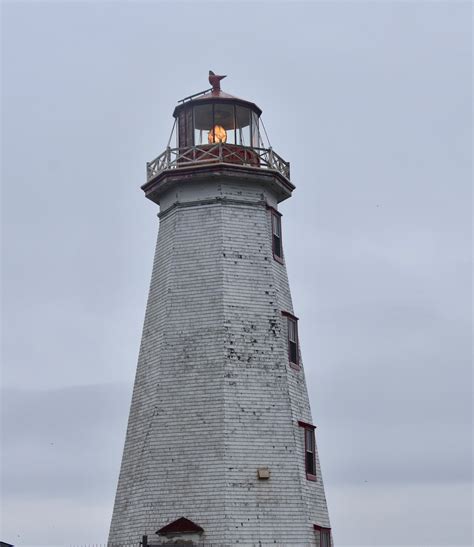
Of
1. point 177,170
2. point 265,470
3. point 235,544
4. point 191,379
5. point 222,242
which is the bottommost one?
point 235,544

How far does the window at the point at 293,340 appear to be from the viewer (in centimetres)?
3888

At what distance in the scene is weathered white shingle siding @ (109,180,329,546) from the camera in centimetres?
3556

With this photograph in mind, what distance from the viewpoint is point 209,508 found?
35219 mm

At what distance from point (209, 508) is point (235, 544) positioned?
1.41 metres

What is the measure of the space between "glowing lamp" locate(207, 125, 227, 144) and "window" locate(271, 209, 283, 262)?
3.39 metres

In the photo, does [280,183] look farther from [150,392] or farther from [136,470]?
[136,470]

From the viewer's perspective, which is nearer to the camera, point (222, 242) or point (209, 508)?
point (209, 508)

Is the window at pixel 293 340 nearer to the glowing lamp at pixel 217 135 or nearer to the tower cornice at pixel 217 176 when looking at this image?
the tower cornice at pixel 217 176

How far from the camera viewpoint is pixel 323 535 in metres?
37.2

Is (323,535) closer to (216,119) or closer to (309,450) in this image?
(309,450)

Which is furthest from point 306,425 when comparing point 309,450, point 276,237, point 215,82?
point 215,82

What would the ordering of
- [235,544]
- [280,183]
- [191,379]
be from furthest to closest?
[280,183] < [191,379] < [235,544]

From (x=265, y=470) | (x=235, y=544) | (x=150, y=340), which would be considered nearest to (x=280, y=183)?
(x=150, y=340)

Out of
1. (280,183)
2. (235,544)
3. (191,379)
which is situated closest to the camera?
(235,544)
